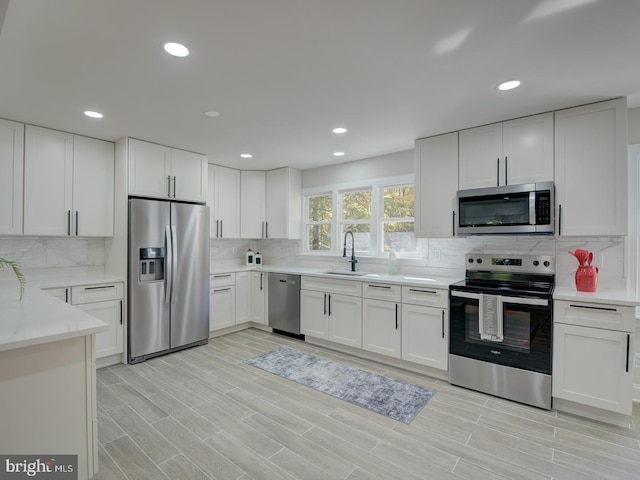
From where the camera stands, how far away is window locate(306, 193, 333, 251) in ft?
16.2

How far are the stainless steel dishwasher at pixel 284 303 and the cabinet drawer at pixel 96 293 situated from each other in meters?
1.88

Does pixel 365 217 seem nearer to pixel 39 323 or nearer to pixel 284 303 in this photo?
pixel 284 303

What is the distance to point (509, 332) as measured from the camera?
9.03ft

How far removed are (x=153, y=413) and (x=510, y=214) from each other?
344 centimetres

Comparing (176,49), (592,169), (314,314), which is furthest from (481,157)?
(176,49)

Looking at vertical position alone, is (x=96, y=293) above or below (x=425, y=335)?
above

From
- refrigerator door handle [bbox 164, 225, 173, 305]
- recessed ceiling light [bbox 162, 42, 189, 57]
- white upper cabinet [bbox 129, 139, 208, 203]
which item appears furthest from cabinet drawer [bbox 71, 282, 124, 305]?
recessed ceiling light [bbox 162, 42, 189, 57]

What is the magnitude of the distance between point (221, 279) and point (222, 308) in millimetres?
401

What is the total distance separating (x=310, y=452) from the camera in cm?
208

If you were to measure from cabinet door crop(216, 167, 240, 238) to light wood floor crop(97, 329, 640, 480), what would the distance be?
7.78 ft

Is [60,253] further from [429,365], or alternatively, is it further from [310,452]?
[429,365]

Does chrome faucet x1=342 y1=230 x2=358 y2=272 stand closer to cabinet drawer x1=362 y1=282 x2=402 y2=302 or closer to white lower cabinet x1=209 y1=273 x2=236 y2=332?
cabinet drawer x1=362 y1=282 x2=402 y2=302

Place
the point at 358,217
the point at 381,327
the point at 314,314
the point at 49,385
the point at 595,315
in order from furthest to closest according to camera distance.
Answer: the point at 358,217, the point at 314,314, the point at 381,327, the point at 595,315, the point at 49,385

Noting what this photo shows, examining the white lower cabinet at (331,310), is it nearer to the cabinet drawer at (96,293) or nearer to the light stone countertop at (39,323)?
the cabinet drawer at (96,293)
